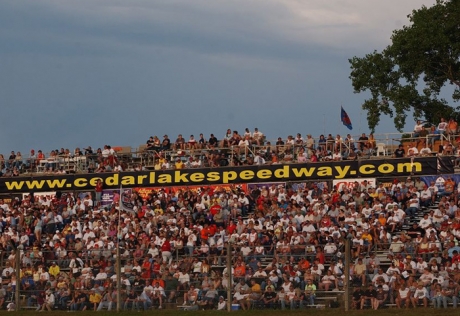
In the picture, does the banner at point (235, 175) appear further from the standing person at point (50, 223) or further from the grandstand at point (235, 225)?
the standing person at point (50, 223)

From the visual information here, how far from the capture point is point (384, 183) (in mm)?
39438

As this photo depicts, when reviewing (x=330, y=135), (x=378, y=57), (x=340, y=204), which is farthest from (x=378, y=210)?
(x=378, y=57)

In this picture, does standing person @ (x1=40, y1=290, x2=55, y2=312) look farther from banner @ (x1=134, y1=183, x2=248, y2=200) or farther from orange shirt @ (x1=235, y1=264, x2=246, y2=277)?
banner @ (x1=134, y1=183, x2=248, y2=200)

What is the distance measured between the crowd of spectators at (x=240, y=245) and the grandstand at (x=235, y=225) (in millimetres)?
42

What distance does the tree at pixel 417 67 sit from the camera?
57781 millimetres

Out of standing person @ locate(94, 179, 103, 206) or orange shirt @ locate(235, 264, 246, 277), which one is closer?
orange shirt @ locate(235, 264, 246, 277)

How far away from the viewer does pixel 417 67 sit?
58844 mm

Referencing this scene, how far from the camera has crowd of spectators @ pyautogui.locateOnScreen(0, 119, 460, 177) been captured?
41031 millimetres

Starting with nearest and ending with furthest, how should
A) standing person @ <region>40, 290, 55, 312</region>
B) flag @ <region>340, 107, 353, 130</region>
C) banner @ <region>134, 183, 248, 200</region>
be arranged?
standing person @ <region>40, 290, 55, 312</region> → banner @ <region>134, 183, 248, 200</region> → flag @ <region>340, 107, 353, 130</region>

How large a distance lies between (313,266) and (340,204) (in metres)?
12.3

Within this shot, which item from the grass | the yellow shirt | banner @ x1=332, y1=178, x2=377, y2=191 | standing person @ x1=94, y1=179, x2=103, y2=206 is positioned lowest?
the grass

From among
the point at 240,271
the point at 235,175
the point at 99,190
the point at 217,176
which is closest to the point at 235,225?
the point at 235,175

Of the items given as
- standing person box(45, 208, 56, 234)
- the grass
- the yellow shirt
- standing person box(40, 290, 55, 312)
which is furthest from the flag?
the grass

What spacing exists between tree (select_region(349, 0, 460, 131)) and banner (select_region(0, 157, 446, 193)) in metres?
19.2
